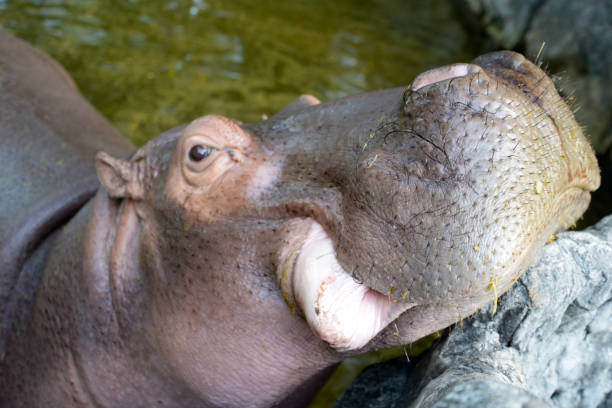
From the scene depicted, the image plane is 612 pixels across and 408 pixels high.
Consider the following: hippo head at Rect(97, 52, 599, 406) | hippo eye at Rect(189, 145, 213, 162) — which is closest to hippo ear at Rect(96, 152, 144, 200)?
hippo head at Rect(97, 52, 599, 406)

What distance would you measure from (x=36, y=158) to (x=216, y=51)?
371 cm

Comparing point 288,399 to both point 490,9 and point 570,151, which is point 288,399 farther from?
point 490,9

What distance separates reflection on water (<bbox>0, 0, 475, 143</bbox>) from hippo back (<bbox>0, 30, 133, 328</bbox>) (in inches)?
57.8

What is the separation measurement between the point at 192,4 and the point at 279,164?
6.05m

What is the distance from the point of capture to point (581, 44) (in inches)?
226

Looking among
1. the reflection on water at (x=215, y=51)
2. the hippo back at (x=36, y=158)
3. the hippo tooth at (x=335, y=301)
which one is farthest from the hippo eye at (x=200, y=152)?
the reflection on water at (x=215, y=51)

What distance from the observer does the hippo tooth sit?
1617 millimetres

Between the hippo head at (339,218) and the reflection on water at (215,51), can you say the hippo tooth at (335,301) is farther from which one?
the reflection on water at (215,51)

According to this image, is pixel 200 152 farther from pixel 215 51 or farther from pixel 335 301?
pixel 215 51

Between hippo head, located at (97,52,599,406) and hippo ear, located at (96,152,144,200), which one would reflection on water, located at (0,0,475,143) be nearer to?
hippo ear, located at (96,152,144,200)

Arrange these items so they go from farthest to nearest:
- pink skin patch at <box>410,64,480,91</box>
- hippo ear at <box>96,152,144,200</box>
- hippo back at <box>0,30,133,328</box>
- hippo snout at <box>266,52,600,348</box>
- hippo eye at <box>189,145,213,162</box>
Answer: hippo back at <box>0,30,133,328</box> < hippo ear at <box>96,152,144,200</box> < hippo eye at <box>189,145,213,162</box> < pink skin patch at <box>410,64,480,91</box> < hippo snout at <box>266,52,600,348</box>

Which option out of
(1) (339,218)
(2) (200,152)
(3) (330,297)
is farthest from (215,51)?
(3) (330,297)

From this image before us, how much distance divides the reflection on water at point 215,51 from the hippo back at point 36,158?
147 cm

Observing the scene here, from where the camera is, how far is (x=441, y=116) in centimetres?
151
